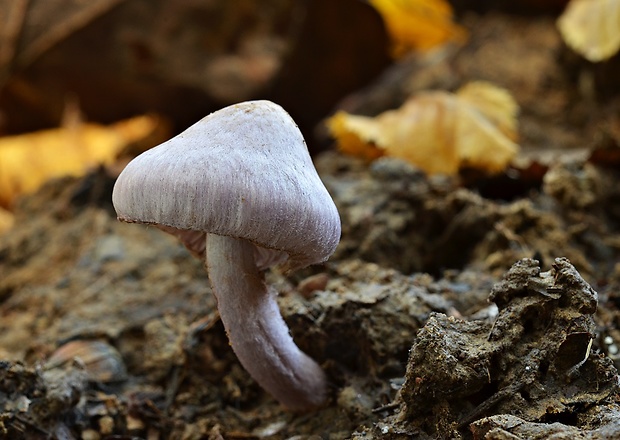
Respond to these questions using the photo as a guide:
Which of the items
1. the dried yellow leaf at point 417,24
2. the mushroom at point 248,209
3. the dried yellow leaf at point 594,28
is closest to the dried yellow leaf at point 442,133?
the dried yellow leaf at point 594,28

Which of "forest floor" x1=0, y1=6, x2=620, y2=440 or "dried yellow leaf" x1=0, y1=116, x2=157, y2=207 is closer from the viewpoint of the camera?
"forest floor" x1=0, y1=6, x2=620, y2=440

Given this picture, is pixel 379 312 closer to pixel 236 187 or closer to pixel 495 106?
pixel 236 187

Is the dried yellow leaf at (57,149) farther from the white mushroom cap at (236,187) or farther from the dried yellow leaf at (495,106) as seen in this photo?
the white mushroom cap at (236,187)

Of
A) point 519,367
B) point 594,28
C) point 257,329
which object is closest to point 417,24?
point 594,28

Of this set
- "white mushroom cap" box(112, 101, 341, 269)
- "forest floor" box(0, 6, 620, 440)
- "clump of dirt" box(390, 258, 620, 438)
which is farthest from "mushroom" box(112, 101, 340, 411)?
"clump of dirt" box(390, 258, 620, 438)

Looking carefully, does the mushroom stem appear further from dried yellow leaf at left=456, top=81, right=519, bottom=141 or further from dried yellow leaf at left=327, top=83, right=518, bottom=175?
dried yellow leaf at left=456, top=81, right=519, bottom=141

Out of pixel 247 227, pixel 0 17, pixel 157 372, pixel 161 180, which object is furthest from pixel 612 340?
pixel 0 17

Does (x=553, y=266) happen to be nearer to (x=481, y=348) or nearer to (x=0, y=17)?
(x=481, y=348)
